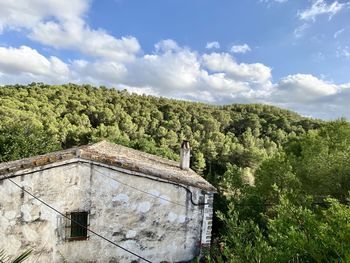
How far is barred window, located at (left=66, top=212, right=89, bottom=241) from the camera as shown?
10883 mm

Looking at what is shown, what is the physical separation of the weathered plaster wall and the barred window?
0.52ft

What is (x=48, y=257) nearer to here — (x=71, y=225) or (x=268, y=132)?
(x=71, y=225)

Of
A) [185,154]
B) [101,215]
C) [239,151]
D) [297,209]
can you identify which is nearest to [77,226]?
[101,215]

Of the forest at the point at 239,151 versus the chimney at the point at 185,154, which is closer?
the forest at the point at 239,151

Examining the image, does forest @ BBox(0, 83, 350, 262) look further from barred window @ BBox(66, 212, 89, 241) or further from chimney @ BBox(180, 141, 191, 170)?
barred window @ BBox(66, 212, 89, 241)

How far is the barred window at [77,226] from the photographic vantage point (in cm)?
1088

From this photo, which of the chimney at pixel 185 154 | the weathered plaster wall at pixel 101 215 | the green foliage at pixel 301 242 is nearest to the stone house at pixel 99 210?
the weathered plaster wall at pixel 101 215

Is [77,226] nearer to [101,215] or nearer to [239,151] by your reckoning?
[101,215]

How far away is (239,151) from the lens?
1967 inches

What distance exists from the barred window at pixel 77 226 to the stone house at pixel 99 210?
0.10ft

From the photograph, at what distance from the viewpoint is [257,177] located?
1864cm

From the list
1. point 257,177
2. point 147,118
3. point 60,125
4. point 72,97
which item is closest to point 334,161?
point 257,177

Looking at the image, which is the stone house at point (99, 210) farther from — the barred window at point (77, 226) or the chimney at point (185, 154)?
the chimney at point (185, 154)

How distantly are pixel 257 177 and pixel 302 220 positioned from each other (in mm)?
13864
